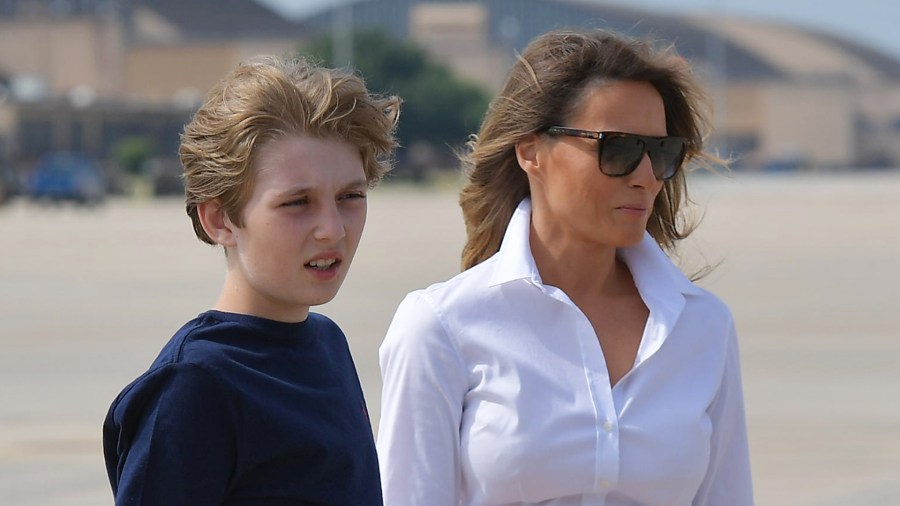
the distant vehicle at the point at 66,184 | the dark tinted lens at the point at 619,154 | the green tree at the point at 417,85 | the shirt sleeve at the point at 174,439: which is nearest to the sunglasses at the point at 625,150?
the dark tinted lens at the point at 619,154

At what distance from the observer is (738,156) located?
379cm

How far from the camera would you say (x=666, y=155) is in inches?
114

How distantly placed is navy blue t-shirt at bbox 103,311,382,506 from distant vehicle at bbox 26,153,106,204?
43.6 meters

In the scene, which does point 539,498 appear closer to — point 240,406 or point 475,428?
point 475,428

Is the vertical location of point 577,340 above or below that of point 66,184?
above

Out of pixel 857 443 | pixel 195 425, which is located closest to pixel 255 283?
pixel 195 425

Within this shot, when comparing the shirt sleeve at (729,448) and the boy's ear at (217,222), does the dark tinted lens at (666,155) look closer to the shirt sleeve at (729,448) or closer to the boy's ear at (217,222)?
the shirt sleeve at (729,448)

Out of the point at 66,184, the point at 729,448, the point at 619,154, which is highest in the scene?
the point at 619,154

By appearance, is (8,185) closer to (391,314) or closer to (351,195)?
(391,314)

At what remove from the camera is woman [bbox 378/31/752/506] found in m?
2.71

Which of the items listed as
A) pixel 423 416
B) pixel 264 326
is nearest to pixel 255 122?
pixel 264 326

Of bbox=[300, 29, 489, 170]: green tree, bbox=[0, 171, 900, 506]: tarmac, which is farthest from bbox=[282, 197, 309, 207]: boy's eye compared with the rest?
bbox=[300, 29, 489, 170]: green tree

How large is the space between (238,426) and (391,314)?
1268 cm

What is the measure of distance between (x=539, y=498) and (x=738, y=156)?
55.7 inches
